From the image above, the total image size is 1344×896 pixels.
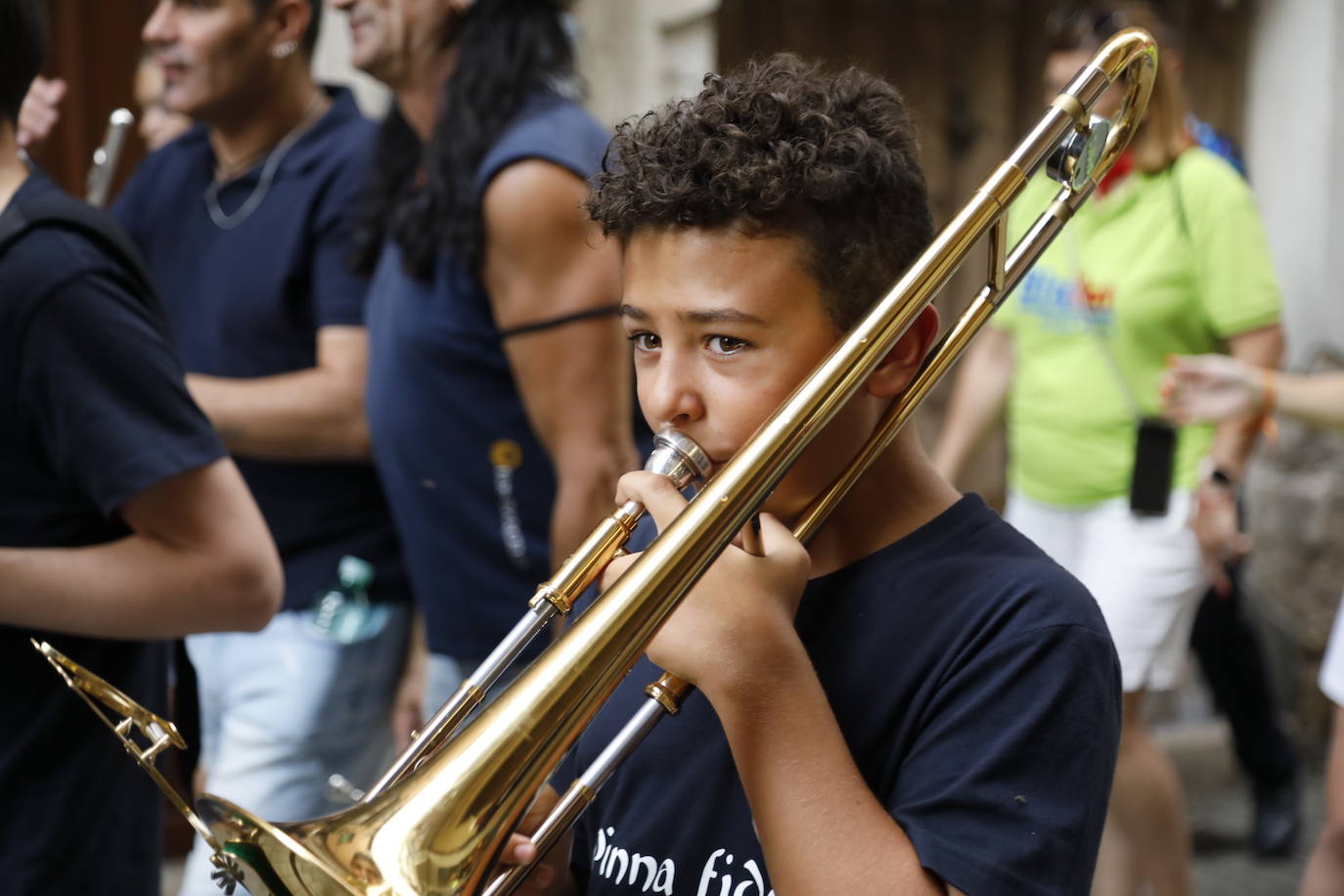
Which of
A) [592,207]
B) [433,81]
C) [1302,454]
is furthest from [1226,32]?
[592,207]

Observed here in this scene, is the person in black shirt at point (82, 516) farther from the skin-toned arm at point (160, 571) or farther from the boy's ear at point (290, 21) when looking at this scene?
the boy's ear at point (290, 21)

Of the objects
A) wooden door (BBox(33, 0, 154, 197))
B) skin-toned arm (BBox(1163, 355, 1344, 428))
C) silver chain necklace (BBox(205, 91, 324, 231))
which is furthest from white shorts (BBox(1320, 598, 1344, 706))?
wooden door (BBox(33, 0, 154, 197))

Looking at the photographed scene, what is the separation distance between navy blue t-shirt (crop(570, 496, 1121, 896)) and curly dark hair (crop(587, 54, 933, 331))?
25cm

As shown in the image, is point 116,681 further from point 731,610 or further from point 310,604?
point 731,610

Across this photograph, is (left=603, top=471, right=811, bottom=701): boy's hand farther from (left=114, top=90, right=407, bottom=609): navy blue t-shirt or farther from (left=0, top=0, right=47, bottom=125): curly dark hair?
(left=114, top=90, right=407, bottom=609): navy blue t-shirt

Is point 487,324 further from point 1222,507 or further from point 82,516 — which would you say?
point 1222,507

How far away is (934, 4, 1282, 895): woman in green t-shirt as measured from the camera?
3324mm

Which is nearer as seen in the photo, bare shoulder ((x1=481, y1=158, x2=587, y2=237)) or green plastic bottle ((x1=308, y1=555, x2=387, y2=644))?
bare shoulder ((x1=481, y1=158, x2=587, y2=237))

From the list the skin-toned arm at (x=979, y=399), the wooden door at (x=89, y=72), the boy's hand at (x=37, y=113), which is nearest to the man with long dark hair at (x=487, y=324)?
the boy's hand at (x=37, y=113)

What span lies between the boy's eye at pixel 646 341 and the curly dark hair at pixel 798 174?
0.31ft

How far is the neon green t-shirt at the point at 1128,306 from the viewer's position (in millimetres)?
3373

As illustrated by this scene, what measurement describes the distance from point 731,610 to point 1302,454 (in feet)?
13.3

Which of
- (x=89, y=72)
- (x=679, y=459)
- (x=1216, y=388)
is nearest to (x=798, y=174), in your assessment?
(x=679, y=459)

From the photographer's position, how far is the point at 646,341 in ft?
4.90
